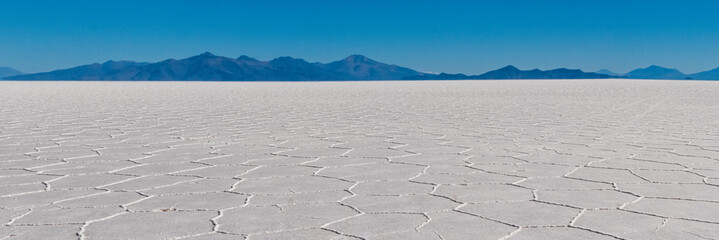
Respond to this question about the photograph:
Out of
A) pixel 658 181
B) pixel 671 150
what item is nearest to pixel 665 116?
pixel 671 150

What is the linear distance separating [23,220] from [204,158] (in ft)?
5.08

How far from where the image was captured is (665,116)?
725cm

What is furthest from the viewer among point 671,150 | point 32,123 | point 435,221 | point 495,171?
point 32,123

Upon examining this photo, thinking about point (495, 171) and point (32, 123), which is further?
point (32, 123)

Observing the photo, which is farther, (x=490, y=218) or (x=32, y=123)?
(x=32, y=123)

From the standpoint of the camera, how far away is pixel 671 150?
13.3ft

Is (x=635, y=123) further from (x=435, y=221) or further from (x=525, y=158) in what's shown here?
(x=435, y=221)

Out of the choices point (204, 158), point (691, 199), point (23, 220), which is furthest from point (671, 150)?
point (23, 220)

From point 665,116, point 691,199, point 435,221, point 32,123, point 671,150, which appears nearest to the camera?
point 435,221

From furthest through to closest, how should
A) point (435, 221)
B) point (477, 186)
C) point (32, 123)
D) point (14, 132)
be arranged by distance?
point (32, 123)
point (14, 132)
point (477, 186)
point (435, 221)

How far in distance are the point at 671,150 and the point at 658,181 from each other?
1210 millimetres

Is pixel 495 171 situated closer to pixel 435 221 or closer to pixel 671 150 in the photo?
pixel 435 221

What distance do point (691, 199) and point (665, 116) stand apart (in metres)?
5.08

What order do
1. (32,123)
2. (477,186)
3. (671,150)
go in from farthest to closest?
1. (32,123)
2. (671,150)
3. (477,186)
